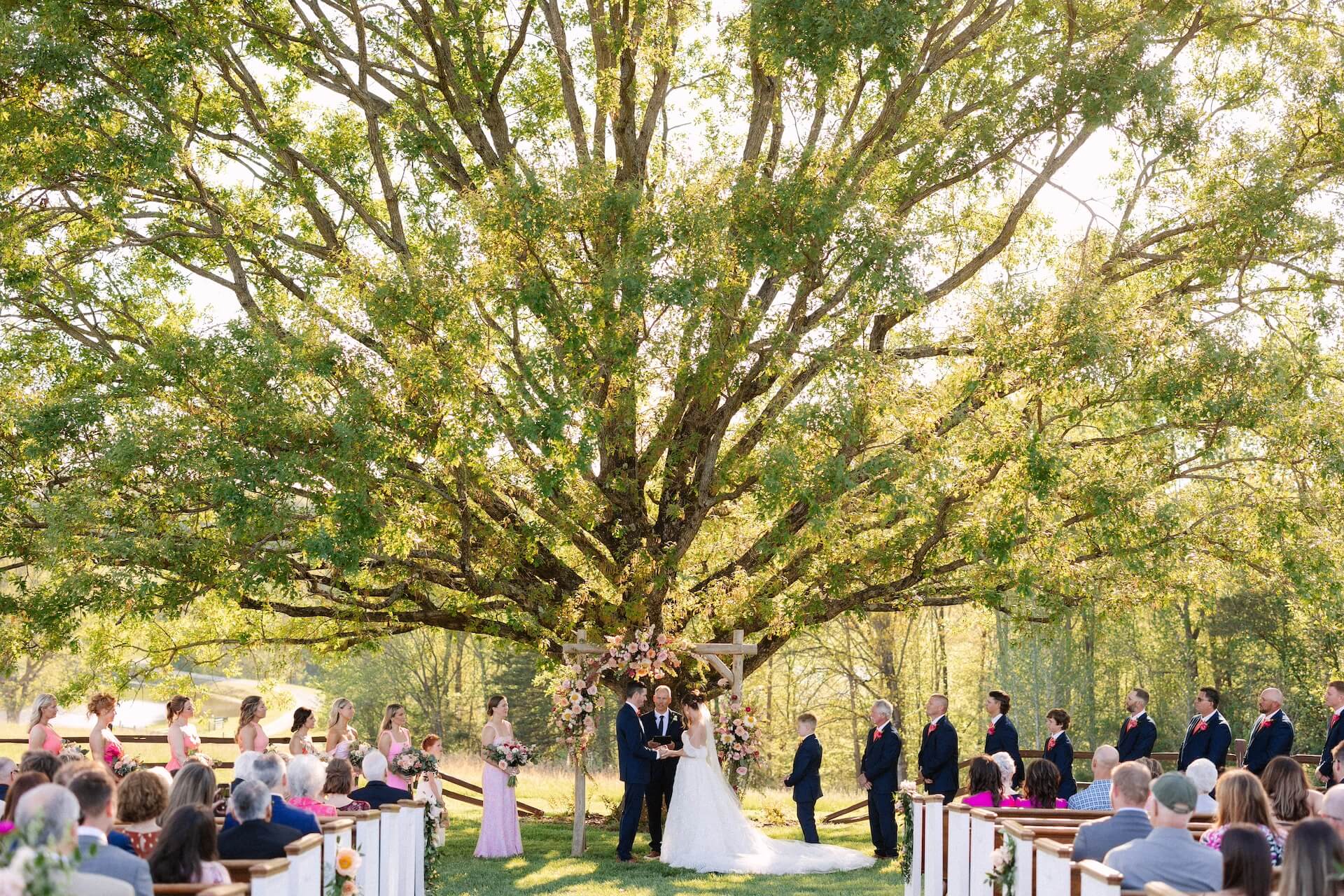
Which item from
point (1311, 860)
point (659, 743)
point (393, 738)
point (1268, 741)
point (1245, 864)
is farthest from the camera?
point (659, 743)

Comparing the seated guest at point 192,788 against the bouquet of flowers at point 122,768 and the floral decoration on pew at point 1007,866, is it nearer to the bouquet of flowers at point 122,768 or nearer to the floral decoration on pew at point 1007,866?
the floral decoration on pew at point 1007,866

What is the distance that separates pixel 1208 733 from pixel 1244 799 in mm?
8210

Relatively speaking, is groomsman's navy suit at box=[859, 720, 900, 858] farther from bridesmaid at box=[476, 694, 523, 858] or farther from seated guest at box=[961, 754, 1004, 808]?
seated guest at box=[961, 754, 1004, 808]

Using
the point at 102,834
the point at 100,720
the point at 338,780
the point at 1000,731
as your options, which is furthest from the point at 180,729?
the point at 1000,731

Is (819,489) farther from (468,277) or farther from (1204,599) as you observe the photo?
(1204,599)

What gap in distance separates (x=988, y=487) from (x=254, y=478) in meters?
8.60

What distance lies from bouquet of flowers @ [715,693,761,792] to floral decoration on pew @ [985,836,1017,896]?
7.57 metres

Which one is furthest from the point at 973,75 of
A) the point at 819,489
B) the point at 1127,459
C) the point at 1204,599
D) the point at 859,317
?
the point at 1204,599

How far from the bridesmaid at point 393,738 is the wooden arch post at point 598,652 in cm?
226

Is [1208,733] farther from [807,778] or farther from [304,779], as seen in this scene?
[304,779]

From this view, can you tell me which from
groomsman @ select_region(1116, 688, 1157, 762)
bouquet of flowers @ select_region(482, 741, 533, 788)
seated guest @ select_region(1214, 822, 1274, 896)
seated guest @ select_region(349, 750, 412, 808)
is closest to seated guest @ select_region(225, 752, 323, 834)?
seated guest @ select_region(349, 750, 412, 808)

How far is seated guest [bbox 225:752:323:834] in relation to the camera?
7.61 meters

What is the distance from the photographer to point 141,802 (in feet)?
21.7

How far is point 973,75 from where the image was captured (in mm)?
17750
